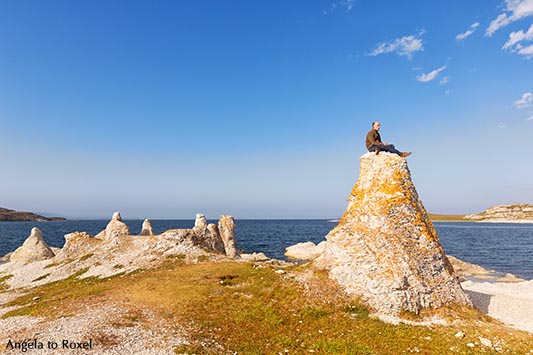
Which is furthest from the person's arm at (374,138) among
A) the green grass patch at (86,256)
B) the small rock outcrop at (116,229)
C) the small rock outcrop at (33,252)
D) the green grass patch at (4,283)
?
the small rock outcrop at (33,252)

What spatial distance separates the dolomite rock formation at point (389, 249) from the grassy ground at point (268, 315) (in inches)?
47.2

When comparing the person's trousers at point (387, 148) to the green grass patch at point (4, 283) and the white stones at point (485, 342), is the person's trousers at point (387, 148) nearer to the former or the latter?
the white stones at point (485, 342)

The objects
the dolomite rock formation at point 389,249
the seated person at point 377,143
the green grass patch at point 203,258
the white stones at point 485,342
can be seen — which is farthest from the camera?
the green grass patch at point 203,258

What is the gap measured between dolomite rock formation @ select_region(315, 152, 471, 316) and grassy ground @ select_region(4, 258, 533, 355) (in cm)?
120

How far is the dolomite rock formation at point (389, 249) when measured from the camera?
22406 mm

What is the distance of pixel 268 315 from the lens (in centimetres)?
2133

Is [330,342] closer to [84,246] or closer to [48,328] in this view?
[48,328]

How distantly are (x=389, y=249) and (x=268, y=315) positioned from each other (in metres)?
10.4

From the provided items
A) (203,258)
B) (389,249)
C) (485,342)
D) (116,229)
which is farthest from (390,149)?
(116,229)

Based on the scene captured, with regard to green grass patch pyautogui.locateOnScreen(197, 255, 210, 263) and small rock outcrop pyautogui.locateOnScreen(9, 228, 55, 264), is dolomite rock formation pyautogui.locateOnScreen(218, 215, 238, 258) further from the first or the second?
small rock outcrop pyautogui.locateOnScreen(9, 228, 55, 264)

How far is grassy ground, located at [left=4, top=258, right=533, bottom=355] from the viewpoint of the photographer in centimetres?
1747

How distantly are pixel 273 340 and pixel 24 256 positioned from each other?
53283 mm

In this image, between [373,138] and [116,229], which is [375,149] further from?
[116,229]

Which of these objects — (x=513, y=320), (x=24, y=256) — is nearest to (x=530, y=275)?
(x=513, y=320)
